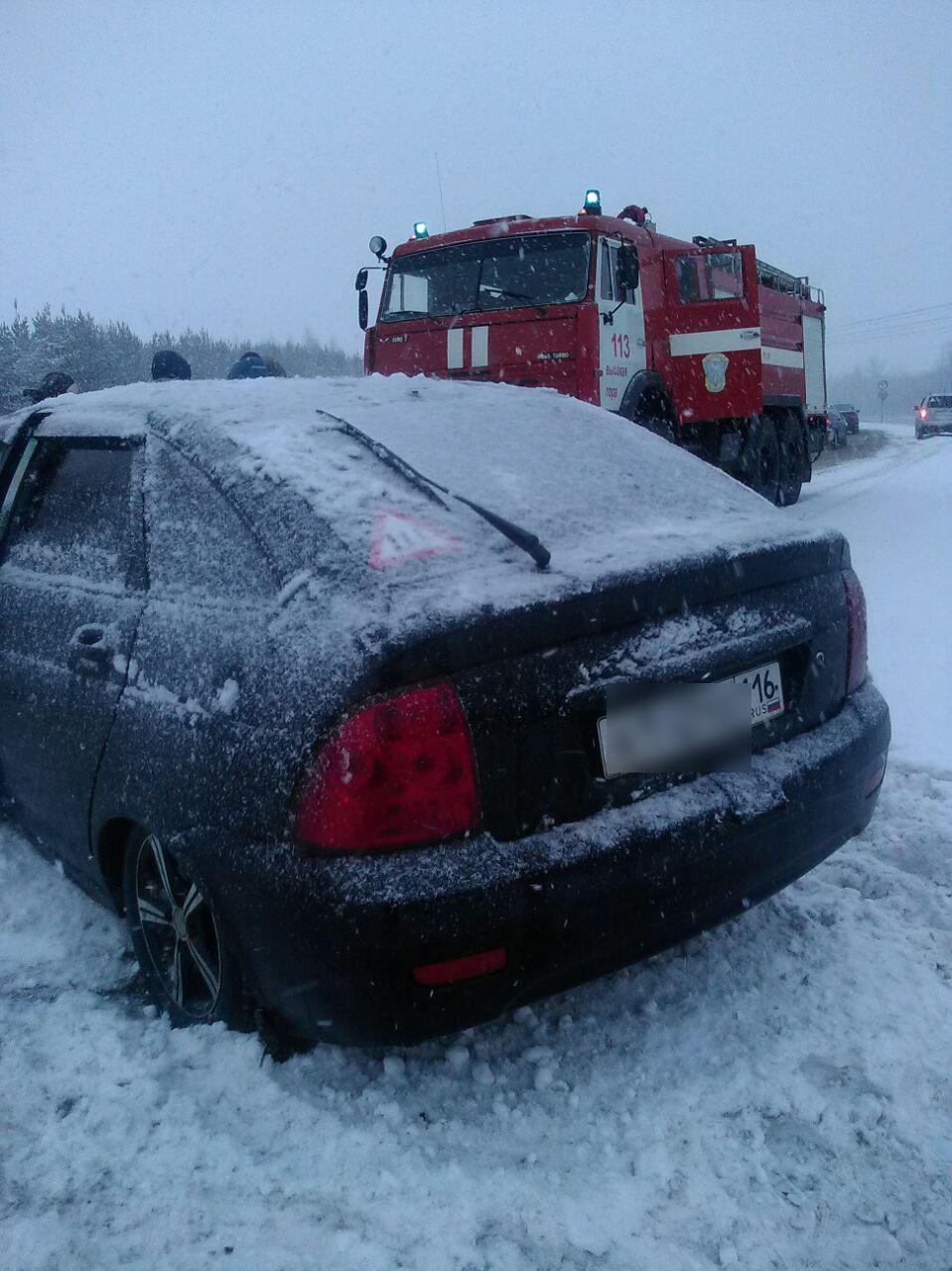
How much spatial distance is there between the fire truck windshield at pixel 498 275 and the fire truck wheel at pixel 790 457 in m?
6.02

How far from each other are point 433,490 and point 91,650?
0.96 metres

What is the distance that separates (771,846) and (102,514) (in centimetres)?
195

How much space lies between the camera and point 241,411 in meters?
2.55

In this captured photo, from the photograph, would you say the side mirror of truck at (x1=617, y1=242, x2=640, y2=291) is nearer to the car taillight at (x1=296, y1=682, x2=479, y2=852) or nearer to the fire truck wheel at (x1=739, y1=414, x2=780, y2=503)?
the fire truck wheel at (x1=739, y1=414, x2=780, y2=503)

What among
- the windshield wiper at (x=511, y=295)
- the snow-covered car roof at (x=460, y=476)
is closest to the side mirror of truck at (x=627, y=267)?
the windshield wiper at (x=511, y=295)

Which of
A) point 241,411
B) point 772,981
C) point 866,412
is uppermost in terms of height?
point 866,412

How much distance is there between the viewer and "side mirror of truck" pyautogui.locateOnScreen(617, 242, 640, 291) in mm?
8508

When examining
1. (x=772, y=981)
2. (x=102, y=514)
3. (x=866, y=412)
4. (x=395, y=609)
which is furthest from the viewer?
(x=866, y=412)

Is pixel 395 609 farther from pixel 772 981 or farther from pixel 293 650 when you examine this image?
pixel 772 981

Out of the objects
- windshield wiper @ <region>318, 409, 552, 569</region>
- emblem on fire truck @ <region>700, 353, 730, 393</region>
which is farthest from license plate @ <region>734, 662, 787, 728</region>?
emblem on fire truck @ <region>700, 353, 730, 393</region>

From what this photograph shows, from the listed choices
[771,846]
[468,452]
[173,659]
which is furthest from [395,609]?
[771,846]

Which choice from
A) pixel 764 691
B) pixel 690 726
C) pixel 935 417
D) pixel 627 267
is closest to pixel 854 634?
pixel 764 691

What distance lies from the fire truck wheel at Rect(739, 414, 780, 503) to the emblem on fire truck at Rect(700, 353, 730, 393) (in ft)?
4.52

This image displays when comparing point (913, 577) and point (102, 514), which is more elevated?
point (102, 514)
